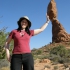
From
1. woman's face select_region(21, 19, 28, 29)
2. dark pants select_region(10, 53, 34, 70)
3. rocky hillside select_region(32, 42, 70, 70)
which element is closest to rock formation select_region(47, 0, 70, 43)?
rocky hillside select_region(32, 42, 70, 70)

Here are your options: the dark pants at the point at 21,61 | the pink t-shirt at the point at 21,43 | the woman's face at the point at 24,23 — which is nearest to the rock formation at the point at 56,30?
the woman's face at the point at 24,23

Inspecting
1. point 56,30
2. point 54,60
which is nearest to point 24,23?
point 54,60

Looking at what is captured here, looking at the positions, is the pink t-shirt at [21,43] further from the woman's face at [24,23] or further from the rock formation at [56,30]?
the rock formation at [56,30]

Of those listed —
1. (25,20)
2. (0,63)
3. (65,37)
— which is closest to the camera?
(25,20)

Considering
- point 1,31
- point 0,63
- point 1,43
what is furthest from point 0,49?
point 0,63

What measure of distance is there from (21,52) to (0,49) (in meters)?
7.84

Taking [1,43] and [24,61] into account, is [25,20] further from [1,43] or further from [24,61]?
[1,43]

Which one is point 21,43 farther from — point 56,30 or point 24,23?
point 56,30

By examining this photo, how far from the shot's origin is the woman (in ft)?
14.1

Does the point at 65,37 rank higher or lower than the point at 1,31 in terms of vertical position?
higher

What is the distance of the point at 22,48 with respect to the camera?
14.4 ft

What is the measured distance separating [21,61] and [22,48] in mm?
245

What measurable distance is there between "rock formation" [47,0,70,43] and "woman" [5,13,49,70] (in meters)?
50.8

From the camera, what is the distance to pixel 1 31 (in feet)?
41.9
